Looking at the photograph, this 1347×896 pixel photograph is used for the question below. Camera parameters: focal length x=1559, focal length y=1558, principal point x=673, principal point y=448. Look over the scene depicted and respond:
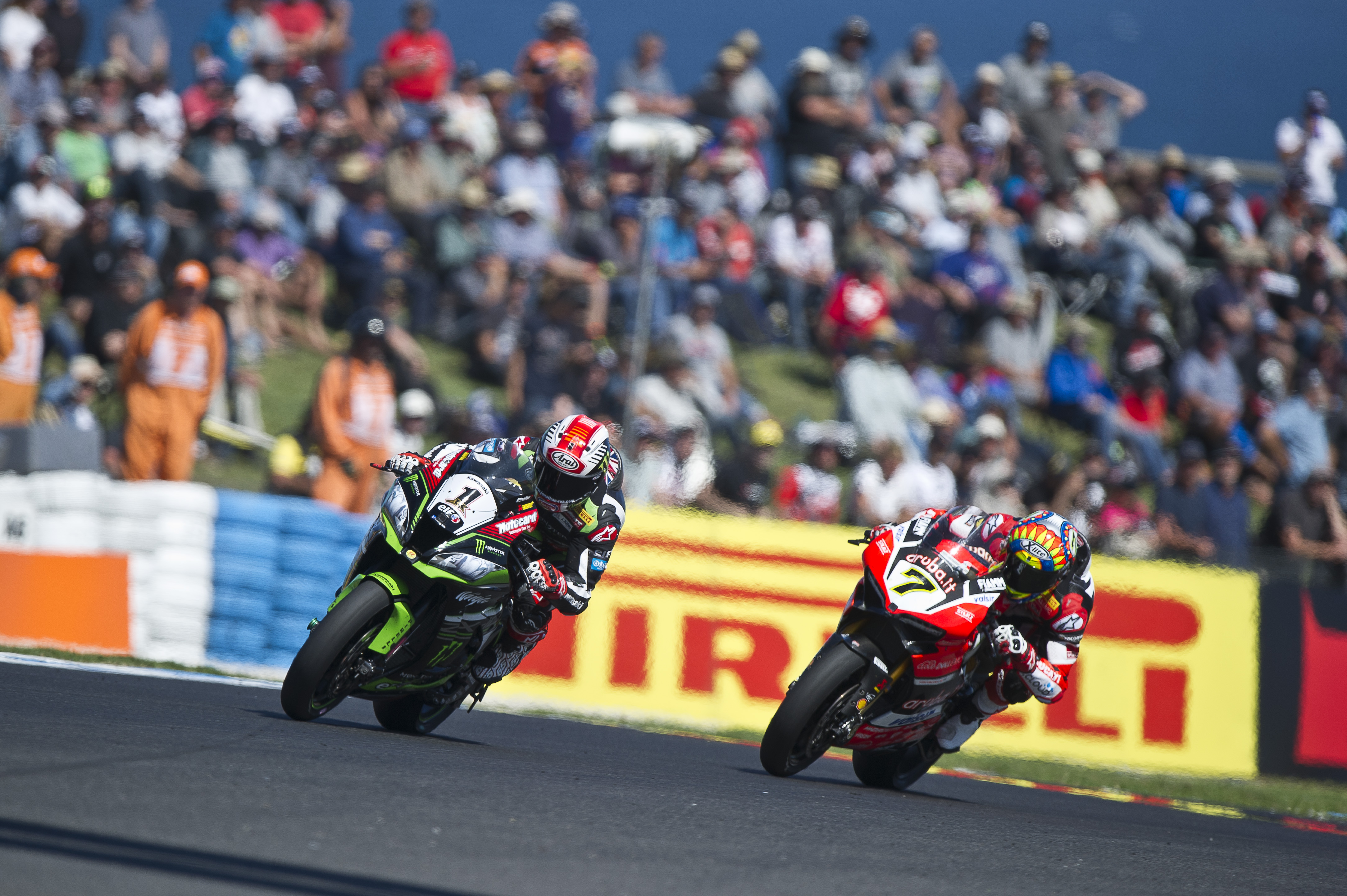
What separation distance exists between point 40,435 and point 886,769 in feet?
20.2

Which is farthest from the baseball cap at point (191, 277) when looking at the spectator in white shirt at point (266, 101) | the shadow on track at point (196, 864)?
the shadow on track at point (196, 864)

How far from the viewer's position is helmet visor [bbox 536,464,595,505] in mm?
6375

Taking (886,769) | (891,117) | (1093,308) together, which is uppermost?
(891,117)

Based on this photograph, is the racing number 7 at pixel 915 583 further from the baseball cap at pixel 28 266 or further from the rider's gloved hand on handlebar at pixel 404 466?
the baseball cap at pixel 28 266

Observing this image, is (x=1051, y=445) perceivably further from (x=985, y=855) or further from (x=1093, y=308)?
(x=985, y=855)

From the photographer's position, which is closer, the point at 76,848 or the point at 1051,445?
the point at 76,848

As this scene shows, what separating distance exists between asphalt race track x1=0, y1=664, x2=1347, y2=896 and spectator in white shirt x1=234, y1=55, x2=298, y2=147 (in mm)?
7789

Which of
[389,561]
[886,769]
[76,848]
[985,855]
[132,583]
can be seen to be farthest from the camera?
[132,583]

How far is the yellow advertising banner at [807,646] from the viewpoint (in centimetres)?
1084

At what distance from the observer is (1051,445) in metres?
14.1

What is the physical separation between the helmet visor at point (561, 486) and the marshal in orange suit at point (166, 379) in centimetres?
564

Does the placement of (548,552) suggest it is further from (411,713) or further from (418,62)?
(418,62)

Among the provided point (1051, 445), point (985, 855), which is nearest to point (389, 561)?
point (985, 855)

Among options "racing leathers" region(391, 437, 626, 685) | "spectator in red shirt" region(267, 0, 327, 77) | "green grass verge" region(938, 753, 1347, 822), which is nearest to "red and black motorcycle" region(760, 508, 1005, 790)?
"racing leathers" region(391, 437, 626, 685)
